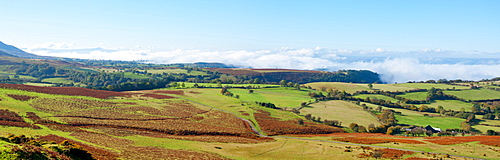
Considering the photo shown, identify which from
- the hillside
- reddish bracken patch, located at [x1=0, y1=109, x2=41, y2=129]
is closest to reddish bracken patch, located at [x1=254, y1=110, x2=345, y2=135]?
the hillside

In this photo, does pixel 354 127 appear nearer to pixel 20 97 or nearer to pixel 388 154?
pixel 388 154

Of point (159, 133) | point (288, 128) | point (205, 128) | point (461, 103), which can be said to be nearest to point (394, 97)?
point (461, 103)

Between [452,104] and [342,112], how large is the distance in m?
79.0

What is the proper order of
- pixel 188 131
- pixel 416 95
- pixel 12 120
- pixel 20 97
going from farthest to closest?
1. pixel 416 95
2. pixel 20 97
3. pixel 188 131
4. pixel 12 120

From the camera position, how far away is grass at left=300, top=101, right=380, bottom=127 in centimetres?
11250

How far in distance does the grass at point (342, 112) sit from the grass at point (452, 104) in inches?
1978

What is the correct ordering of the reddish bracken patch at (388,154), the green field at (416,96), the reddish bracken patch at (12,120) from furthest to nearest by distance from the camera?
the green field at (416,96)
the reddish bracken patch at (12,120)
the reddish bracken patch at (388,154)

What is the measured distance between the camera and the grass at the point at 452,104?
6146 inches

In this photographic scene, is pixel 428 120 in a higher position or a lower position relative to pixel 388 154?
lower

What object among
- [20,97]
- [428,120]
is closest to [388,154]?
[20,97]

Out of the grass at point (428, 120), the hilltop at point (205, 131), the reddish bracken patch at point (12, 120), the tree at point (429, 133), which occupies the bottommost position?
the tree at point (429, 133)

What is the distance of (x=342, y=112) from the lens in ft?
416

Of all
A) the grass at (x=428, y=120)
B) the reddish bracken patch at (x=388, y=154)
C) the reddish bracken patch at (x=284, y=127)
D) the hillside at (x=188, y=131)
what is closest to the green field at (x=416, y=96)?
the grass at (x=428, y=120)

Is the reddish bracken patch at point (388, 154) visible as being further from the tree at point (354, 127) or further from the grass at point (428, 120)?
the grass at point (428, 120)
